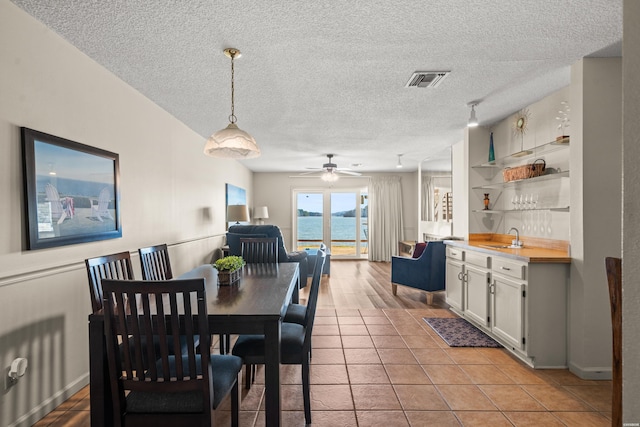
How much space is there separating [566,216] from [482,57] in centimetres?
177

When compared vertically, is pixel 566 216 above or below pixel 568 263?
above

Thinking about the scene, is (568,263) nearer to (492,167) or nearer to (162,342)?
(492,167)

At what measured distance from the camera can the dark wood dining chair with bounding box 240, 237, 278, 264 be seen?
3688 mm

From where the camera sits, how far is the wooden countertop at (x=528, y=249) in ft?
9.31

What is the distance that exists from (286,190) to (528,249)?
6599 millimetres

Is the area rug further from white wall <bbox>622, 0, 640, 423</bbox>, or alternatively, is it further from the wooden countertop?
white wall <bbox>622, 0, 640, 423</bbox>

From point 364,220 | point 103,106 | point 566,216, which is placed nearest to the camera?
point 103,106

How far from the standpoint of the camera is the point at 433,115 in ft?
13.5

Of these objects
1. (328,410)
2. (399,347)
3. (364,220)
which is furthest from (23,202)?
(364,220)

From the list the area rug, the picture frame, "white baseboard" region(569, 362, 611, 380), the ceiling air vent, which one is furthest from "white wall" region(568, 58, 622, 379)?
the picture frame

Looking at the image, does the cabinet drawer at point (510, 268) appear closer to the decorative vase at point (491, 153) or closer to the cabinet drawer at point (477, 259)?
the cabinet drawer at point (477, 259)

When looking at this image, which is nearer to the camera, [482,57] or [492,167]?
[482,57]

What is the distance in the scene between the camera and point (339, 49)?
2479 millimetres

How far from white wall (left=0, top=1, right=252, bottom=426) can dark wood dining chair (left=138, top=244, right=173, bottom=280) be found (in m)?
0.40
